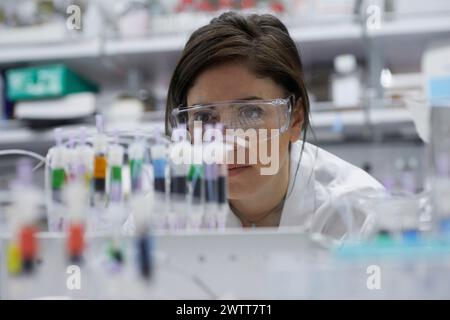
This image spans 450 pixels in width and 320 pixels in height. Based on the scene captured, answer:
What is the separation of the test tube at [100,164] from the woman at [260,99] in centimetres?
20

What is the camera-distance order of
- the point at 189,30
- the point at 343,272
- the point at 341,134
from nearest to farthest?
the point at 343,272 → the point at 189,30 → the point at 341,134

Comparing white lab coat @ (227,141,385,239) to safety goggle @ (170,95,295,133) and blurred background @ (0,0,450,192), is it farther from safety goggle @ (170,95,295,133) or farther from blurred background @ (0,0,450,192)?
blurred background @ (0,0,450,192)

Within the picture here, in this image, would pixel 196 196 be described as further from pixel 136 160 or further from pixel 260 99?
pixel 260 99

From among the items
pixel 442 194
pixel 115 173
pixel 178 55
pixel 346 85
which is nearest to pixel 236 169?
pixel 115 173

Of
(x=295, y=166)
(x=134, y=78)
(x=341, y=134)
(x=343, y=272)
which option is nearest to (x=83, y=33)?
(x=134, y=78)

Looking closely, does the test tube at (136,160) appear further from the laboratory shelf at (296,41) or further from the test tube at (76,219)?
the laboratory shelf at (296,41)

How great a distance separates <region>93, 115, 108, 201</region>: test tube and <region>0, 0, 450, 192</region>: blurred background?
40.8 inches

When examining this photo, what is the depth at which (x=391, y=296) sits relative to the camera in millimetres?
557

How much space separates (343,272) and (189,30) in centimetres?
147

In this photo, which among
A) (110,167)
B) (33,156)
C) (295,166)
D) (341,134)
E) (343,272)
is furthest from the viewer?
(341,134)

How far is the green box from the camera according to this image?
1906 mm

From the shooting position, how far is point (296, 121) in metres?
1.02
